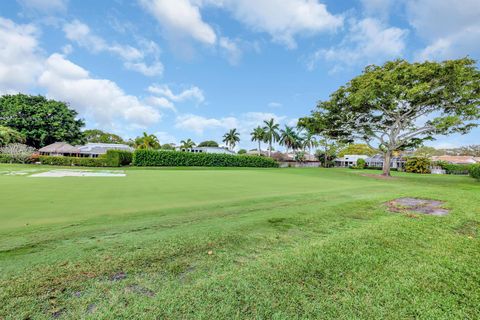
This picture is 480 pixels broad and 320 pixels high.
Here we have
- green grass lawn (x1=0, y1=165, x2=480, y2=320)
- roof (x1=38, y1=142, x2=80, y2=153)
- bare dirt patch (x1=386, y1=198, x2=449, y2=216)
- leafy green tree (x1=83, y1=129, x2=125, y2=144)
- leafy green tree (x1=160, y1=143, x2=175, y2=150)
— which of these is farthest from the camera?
leafy green tree (x1=160, y1=143, x2=175, y2=150)

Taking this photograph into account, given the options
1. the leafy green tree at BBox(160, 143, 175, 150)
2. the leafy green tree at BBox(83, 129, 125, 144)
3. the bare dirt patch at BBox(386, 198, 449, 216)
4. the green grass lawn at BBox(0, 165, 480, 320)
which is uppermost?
the leafy green tree at BBox(83, 129, 125, 144)

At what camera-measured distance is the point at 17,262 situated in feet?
8.86

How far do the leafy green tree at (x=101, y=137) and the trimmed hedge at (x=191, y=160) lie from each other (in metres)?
43.4

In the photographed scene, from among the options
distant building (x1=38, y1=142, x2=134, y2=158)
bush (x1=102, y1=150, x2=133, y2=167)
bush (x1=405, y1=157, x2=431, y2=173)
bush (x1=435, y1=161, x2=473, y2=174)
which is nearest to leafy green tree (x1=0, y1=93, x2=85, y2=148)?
distant building (x1=38, y1=142, x2=134, y2=158)

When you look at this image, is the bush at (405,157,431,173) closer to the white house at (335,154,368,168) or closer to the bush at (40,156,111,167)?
the white house at (335,154,368,168)

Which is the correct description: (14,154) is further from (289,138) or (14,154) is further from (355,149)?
(355,149)

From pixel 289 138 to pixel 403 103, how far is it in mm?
38051

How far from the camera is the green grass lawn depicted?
188 centimetres

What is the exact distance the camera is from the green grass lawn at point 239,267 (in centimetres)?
188

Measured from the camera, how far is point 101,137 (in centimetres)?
6750

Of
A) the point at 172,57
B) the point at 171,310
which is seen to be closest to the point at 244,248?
the point at 171,310

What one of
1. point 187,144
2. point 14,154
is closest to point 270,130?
point 187,144

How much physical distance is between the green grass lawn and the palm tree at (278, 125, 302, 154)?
53.6 metres

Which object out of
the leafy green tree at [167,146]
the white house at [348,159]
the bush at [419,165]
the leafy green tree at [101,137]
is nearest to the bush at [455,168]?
the bush at [419,165]
